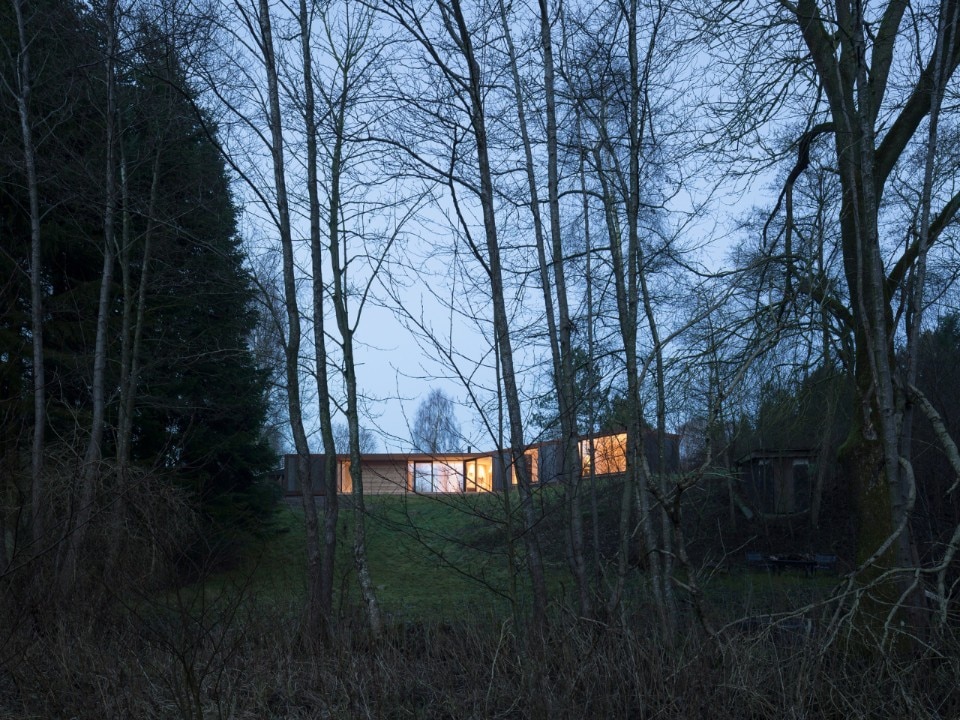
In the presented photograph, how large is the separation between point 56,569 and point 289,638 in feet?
7.19

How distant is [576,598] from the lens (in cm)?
827

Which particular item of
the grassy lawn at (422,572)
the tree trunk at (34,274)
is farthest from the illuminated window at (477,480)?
the tree trunk at (34,274)

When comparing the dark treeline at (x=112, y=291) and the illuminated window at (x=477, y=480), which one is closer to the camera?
the illuminated window at (x=477, y=480)

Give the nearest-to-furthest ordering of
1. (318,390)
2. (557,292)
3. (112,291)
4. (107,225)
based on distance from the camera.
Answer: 1. (557,292)
2. (318,390)
3. (107,225)
4. (112,291)

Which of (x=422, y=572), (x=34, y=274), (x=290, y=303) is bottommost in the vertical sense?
(x=422, y=572)

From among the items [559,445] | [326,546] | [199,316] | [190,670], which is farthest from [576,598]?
[199,316]

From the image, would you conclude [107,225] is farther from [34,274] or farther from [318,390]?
[318,390]

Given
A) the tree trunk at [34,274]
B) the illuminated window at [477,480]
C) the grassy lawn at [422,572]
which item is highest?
the tree trunk at [34,274]

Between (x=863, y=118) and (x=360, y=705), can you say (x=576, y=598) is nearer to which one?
(x=360, y=705)

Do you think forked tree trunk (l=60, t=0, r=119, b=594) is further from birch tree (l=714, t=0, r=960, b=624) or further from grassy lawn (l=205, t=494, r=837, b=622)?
birch tree (l=714, t=0, r=960, b=624)

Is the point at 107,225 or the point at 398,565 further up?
the point at 107,225

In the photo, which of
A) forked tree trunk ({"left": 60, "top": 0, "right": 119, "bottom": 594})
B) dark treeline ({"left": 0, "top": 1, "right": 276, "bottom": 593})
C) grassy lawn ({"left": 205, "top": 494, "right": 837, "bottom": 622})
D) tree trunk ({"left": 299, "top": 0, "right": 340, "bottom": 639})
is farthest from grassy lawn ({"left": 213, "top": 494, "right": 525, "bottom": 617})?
forked tree trunk ({"left": 60, "top": 0, "right": 119, "bottom": 594})

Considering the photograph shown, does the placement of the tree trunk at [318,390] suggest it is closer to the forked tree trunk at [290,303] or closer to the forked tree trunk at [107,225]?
the forked tree trunk at [290,303]

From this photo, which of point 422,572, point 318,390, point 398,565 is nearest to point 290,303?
point 318,390
